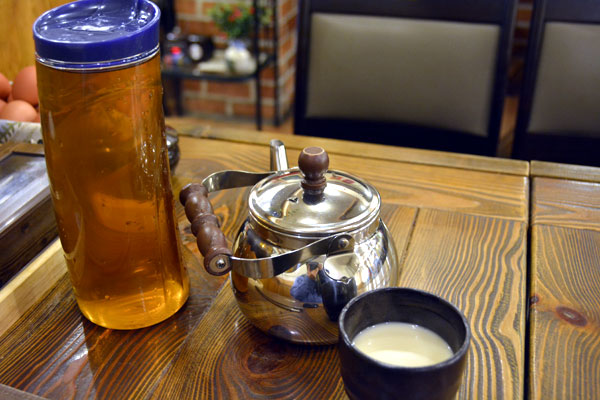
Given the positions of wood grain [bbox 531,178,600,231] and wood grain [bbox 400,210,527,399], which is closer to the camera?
wood grain [bbox 400,210,527,399]

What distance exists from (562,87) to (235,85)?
1.56 meters

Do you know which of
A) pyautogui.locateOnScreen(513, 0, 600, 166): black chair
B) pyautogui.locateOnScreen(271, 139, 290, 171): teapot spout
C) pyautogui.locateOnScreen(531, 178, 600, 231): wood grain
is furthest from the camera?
pyautogui.locateOnScreen(513, 0, 600, 166): black chair

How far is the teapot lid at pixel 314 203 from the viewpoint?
46cm

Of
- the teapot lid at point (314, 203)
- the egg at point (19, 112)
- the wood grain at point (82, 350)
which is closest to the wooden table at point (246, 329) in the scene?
the wood grain at point (82, 350)

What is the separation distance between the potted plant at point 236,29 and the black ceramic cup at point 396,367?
1819 millimetres

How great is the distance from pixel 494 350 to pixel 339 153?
41 cm

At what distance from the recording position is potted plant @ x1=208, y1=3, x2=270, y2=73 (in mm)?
2162

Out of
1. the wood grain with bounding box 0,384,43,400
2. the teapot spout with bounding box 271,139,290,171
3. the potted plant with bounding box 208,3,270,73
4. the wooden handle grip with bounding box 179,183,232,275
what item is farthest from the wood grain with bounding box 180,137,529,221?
the potted plant with bounding box 208,3,270,73

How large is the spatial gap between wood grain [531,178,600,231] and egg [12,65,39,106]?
72 centimetres

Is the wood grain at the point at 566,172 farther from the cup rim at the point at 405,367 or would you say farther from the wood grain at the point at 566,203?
the cup rim at the point at 405,367

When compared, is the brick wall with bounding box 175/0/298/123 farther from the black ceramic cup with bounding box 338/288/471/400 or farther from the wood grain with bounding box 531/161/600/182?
the black ceramic cup with bounding box 338/288/471/400

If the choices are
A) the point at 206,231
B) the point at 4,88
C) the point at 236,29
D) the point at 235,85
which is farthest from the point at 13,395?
the point at 235,85

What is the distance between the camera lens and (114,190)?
469 mm

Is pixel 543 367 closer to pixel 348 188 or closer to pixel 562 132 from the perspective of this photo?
pixel 348 188
